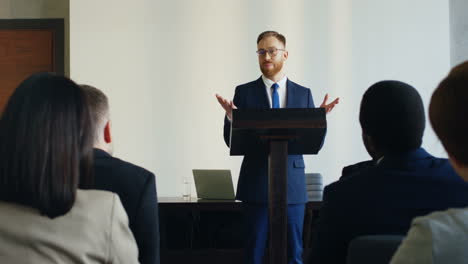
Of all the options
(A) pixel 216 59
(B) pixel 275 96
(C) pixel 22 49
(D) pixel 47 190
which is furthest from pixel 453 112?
(C) pixel 22 49

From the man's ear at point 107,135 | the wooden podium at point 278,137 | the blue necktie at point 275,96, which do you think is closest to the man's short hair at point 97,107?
the man's ear at point 107,135

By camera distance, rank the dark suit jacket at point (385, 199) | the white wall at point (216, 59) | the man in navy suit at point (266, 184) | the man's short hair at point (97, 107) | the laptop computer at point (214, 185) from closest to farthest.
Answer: the dark suit jacket at point (385, 199), the man's short hair at point (97, 107), the man in navy suit at point (266, 184), the laptop computer at point (214, 185), the white wall at point (216, 59)

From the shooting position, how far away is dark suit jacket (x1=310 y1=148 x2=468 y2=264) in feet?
5.34

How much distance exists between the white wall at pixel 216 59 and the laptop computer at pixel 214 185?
1107mm

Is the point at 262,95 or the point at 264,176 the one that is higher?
the point at 262,95

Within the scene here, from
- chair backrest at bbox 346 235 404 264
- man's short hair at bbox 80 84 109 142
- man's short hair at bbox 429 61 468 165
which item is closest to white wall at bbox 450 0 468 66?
man's short hair at bbox 80 84 109 142

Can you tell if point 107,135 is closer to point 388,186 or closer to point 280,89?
point 388,186

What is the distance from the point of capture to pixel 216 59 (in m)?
5.98

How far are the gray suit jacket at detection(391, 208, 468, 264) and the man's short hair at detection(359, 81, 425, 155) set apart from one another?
655mm

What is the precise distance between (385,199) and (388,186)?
35 millimetres

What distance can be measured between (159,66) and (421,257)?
507 cm

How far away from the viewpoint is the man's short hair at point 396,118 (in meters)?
1.75

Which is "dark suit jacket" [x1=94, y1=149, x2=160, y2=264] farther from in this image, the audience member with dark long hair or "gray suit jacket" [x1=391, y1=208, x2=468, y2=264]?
"gray suit jacket" [x1=391, y1=208, x2=468, y2=264]

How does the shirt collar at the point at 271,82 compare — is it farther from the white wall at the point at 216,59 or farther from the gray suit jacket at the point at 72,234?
the gray suit jacket at the point at 72,234
